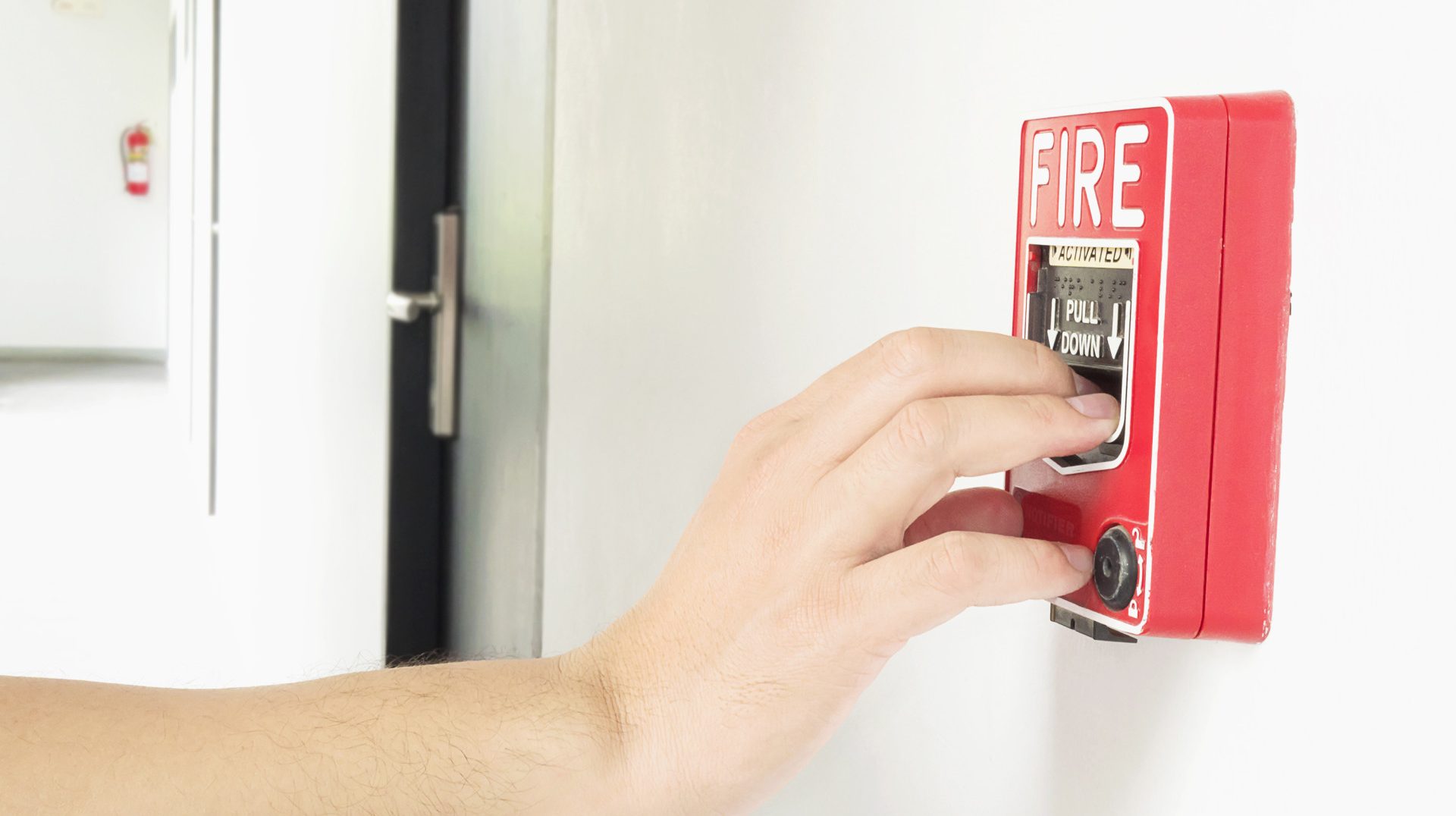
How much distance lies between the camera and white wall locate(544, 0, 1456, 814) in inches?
15.8

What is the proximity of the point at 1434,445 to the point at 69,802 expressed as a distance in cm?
66

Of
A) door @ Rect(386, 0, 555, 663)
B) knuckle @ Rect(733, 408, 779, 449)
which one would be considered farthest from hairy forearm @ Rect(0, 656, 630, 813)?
door @ Rect(386, 0, 555, 663)

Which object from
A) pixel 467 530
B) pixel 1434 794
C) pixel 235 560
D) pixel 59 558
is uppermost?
pixel 1434 794

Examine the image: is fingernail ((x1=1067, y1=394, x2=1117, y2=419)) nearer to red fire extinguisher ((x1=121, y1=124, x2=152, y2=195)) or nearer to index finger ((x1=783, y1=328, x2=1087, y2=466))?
index finger ((x1=783, y1=328, x2=1087, y2=466))

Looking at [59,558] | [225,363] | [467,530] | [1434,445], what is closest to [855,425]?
[1434,445]

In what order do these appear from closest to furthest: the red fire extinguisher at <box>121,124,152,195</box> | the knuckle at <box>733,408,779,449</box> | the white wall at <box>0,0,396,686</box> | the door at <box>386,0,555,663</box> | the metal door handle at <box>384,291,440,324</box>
A: the knuckle at <box>733,408,779,449</box> < the door at <box>386,0,555,663</box> < the metal door handle at <box>384,291,440,324</box> < the white wall at <box>0,0,396,686</box> < the red fire extinguisher at <box>121,124,152,195</box>

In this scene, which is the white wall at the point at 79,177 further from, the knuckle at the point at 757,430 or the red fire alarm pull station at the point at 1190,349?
the red fire alarm pull station at the point at 1190,349

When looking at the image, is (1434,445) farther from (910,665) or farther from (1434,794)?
(910,665)

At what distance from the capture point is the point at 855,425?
510 millimetres

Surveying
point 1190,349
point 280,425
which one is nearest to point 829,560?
point 1190,349

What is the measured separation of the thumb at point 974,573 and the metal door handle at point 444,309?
1.71m

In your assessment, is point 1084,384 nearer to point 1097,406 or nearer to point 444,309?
point 1097,406

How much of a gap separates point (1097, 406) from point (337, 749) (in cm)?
45

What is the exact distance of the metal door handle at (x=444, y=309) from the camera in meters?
2.09
